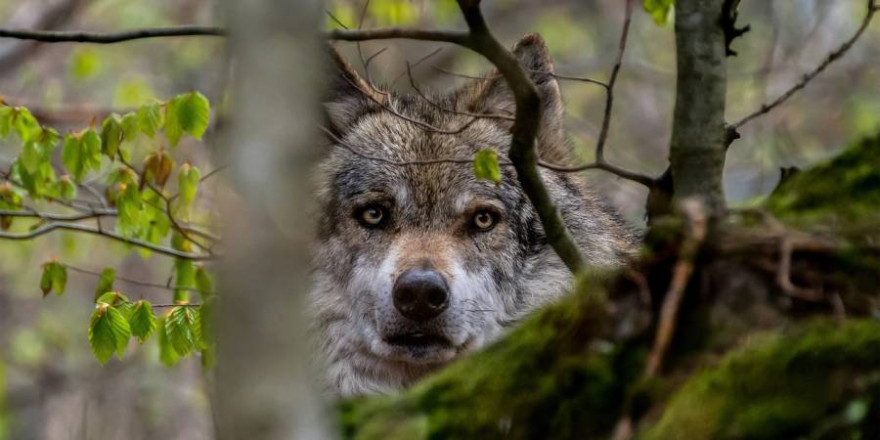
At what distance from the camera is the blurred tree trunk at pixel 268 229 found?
2234 mm

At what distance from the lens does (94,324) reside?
Result: 5.45 m

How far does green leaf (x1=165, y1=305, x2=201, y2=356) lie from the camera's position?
5.79m

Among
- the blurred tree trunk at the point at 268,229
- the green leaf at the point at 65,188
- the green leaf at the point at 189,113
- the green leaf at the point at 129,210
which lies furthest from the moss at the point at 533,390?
the green leaf at the point at 65,188

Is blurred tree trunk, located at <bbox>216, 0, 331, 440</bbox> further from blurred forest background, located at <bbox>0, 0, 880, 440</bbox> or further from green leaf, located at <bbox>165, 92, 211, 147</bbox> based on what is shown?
blurred forest background, located at <bbox>0, 0, 880, 440</bbox>

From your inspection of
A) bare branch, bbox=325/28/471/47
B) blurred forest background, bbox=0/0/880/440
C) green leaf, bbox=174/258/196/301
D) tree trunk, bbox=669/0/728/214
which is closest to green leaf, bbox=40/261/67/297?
green leaf, bbox=174/258/196/301

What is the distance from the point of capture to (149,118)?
602cm

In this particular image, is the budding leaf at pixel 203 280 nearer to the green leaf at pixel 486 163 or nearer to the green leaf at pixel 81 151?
the green leaf at pixel 81 151

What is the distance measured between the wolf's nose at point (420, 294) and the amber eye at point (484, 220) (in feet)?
2.24

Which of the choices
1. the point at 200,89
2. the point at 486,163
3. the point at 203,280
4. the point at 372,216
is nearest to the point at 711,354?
the point at 486,163

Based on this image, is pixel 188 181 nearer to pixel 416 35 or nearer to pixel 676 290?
pixel 416 35

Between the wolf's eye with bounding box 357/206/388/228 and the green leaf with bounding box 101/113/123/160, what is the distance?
1.40 meters

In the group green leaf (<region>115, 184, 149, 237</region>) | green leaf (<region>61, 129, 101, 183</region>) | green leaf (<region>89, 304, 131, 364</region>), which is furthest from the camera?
green leaf (<region>115, 184, 149, 237</region>)

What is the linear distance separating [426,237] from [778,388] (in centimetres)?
381

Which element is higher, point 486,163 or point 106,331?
point 486,163
